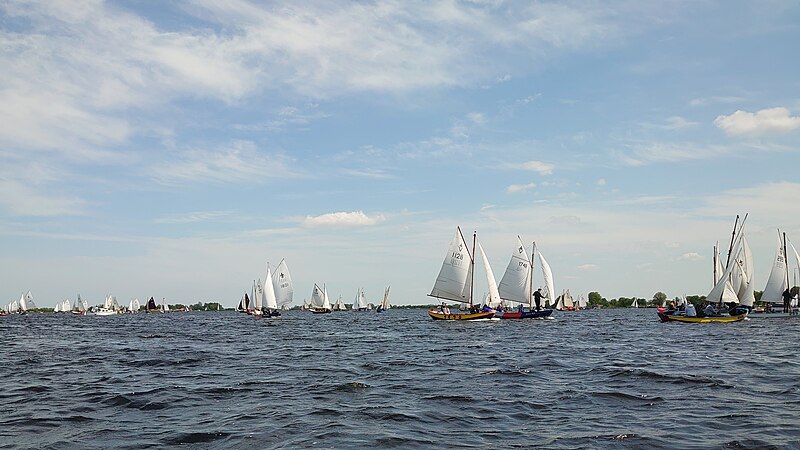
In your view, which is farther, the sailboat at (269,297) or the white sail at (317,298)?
the white sail at (317,298)

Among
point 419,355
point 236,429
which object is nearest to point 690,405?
point 236,429

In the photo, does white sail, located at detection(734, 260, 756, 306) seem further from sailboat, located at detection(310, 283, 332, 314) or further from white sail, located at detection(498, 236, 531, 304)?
sailboat, located at detection(310, 283, 332, 314)

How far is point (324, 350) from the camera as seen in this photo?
136 ft

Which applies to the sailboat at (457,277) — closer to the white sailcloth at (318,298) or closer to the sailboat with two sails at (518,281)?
the sailboat with two sails at (518,281)

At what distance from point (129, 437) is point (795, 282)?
103 metres

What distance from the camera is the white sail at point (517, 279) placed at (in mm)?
81062

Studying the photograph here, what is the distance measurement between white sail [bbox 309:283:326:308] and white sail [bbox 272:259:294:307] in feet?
187

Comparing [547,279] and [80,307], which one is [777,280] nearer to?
[547,279]

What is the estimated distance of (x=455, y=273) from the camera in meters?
78.4

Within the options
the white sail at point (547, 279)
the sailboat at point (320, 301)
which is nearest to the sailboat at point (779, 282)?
the white sail at point (547, 279)

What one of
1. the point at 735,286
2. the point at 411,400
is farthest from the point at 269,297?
the point at 411,400

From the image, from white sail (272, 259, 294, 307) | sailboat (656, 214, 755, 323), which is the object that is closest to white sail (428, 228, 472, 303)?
sailboat (656, 214, 755, 323)

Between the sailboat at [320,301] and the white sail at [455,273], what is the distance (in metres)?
93.9

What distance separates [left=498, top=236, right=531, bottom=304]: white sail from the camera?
8106cm
